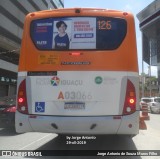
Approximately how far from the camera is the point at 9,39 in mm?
48375

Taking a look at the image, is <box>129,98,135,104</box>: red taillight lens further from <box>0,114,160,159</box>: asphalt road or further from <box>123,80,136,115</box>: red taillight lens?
<box>0,114,160,159</box>: asphalt road

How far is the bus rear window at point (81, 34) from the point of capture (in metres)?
8.76

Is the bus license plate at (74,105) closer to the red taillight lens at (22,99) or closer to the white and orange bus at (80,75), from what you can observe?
the white and orange bus at (80,75)

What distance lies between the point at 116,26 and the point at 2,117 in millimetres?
7660

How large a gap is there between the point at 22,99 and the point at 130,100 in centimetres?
260

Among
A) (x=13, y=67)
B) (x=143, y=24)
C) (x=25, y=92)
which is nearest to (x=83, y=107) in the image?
(x=25, y=92)

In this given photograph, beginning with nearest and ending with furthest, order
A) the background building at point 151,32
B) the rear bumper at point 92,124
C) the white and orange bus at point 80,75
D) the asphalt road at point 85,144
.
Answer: the rear bumper at point 92,124, the white and orange bus at point 80,75, the asphalt road at point 85,144, the background building at point 151,32

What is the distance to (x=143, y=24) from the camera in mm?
72875

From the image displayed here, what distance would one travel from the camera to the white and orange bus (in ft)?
27.9

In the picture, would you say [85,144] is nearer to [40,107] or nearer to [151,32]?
[40,107]

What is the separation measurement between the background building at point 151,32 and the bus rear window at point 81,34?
198ft

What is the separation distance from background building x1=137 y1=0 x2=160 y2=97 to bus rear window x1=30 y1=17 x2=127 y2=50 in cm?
6020

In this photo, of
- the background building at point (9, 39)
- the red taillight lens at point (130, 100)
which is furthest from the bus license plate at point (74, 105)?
the background building at point (9, 39)

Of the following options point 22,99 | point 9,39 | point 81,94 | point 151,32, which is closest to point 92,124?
point 81,94
